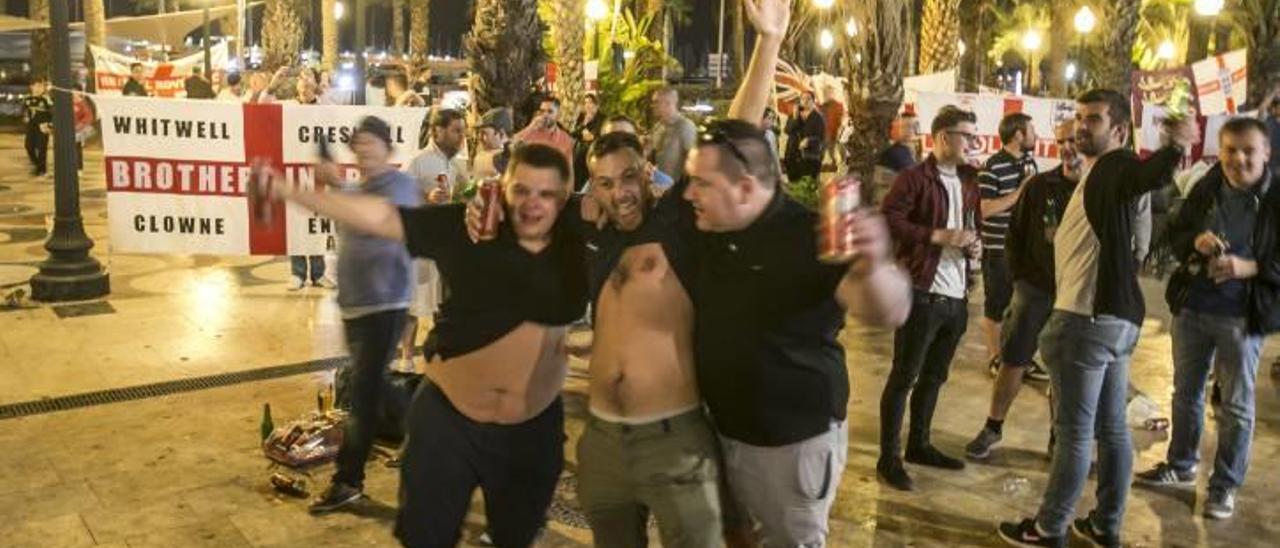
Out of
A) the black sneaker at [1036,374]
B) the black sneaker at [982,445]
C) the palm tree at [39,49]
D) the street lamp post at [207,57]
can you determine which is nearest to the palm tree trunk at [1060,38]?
the street lamp post at [207,57]

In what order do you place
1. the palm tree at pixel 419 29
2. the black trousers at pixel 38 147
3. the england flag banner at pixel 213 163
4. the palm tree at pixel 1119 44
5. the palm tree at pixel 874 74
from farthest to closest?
the palm tree at pixel 419 29 < the black trousers at pixel 38 147 < the palm tree at pixel 1119 44 < the palm tree at pixel 874 74 < the england flag banner at pixel 213 163

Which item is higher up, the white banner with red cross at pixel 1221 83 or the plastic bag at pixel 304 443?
the white banner with red cross at pixel 1221 83

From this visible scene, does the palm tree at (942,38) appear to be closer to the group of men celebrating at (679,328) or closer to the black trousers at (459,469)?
the group of men celebrating at (679,328)

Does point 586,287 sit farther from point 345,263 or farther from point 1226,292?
point 1226,292

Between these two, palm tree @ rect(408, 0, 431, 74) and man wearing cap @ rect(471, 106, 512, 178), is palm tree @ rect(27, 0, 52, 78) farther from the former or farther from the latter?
man wearing cap @ rect(471, 106, 512, 178)

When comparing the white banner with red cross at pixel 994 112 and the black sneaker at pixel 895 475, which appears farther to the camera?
the white banner with red cross at pixel 994 112

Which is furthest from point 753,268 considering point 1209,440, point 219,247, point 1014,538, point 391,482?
point 219,247

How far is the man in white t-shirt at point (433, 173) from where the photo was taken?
7.18 m

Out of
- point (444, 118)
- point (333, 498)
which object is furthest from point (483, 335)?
point (444, 118)

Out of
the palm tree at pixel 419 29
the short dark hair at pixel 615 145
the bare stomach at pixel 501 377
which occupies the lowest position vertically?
the bare stomach at pixel 501 377

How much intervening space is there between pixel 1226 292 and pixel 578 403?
11.8 ft

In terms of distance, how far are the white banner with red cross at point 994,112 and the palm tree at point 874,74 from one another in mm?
1544

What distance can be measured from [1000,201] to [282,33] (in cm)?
2065

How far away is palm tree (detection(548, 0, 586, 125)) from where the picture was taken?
1445 cm
